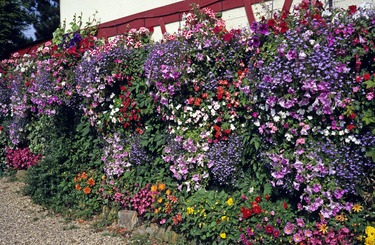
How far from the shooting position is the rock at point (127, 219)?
393cm

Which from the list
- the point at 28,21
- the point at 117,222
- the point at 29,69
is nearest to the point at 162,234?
the point at 117,222

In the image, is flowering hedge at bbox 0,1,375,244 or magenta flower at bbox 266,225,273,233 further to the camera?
magenta flower at bbox 266,225,273,233

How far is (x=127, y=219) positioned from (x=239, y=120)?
7.04ft

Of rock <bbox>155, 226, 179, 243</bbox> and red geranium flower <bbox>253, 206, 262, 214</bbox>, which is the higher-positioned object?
red geranium flower <bbox>253, 206, 262, 214</bbox>

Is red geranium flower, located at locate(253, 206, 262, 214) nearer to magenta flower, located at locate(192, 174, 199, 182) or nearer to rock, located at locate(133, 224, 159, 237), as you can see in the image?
magenta flower, located at locate(192, 174, 199, 182)

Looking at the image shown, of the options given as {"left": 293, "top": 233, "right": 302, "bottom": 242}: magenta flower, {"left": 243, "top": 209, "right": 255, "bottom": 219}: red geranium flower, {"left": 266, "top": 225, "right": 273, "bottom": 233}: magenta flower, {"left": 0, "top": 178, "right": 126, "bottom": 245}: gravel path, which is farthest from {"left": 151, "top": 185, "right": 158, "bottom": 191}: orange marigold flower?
{"left": 293, "top": 233, "right": 302, "bottom": 242}: magenta flower

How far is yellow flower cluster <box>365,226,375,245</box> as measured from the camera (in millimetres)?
2537

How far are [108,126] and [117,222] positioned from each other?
4.82 feet

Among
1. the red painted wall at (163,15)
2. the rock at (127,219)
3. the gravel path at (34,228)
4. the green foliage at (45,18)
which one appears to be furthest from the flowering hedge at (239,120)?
the green foliage at (45,18)

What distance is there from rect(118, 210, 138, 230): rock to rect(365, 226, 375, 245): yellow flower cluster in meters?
2.78

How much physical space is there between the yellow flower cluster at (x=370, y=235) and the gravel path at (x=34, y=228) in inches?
108

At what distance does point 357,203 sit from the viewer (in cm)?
275

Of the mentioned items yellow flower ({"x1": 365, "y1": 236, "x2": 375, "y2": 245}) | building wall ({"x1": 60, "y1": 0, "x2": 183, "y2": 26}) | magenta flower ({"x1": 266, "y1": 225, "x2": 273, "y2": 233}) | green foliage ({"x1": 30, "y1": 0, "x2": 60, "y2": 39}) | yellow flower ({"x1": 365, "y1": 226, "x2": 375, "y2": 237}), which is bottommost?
yellow flower ({"x1": 365, "y1": 236, "x2": 375, "y2": 245})

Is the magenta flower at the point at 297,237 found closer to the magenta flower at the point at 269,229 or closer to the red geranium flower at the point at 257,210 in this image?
the magenta flower at the point at 269,229
